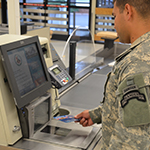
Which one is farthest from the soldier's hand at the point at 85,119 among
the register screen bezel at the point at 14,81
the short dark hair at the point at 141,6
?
the short dark hair at the point at 141,6

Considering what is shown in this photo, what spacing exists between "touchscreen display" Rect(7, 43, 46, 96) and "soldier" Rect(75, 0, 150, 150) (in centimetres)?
51

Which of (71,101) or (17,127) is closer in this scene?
(17,127)

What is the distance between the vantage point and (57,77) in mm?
1725

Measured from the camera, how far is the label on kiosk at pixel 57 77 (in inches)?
66.8

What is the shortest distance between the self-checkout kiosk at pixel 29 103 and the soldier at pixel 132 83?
0.49 meters

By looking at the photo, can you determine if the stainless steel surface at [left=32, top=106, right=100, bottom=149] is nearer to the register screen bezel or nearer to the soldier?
the register screen bezel

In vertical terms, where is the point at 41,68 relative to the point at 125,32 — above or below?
below

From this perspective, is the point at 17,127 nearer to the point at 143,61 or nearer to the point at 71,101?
the point at 143,61

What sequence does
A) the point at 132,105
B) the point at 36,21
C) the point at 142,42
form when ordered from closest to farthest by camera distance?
the point at 132,105 < the point at 142,42 < the point at 36,21

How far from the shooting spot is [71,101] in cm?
225

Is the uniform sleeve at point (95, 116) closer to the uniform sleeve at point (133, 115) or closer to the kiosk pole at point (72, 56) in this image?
the uniform sleeve at point (133, 115)

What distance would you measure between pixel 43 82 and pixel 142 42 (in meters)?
0.75

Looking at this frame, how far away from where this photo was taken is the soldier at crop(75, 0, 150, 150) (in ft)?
2.91

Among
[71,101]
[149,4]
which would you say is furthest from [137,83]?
[71,101]
